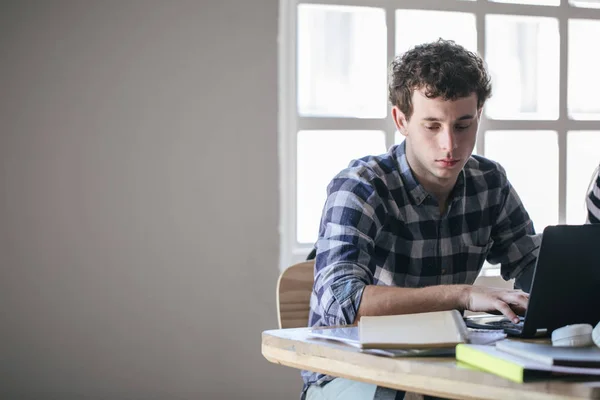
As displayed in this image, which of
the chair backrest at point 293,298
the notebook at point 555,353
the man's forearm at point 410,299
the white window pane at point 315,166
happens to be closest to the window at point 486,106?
the white window pane at point 315,166

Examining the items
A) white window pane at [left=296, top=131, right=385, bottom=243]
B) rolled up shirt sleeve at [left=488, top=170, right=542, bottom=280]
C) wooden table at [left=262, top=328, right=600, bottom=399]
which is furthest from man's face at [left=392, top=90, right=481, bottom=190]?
white window pane at [left=296, top=131, right=385, bottom=243]

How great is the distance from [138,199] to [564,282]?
1.82 meters

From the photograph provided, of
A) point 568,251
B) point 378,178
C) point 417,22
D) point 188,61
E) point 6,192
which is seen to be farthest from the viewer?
point 417,22

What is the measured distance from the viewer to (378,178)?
1859mm

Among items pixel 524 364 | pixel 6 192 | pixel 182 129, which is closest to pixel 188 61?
pixel 182 129

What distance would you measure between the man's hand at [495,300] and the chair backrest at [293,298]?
58 centimetres

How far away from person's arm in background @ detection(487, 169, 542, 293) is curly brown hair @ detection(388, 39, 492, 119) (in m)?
0.31

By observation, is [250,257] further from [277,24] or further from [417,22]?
[417,22]

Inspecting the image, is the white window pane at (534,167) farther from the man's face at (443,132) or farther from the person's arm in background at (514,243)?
the man's face at (443,132)

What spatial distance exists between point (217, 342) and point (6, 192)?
921 millimetres

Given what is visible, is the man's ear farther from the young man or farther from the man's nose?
the man's nose

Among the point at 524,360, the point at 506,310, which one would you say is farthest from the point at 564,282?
the point at 524,360

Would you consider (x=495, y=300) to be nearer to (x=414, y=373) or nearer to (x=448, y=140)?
(x=414, y=373)

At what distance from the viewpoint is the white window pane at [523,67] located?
3.44 metres
